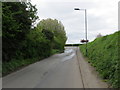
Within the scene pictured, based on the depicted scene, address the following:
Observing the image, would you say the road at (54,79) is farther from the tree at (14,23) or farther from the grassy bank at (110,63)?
the tree at (14,23)

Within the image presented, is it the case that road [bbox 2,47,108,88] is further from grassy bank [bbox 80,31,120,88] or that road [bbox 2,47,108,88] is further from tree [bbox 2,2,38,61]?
tree [bbox 2,2,38,61]

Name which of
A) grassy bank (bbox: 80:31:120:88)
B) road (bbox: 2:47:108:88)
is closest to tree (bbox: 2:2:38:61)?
road (bbox: 2:47:108:88)

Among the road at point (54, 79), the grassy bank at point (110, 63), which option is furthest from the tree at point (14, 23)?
the grassy bank at point (110, 63)

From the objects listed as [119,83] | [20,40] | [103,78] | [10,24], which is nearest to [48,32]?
[20,40]

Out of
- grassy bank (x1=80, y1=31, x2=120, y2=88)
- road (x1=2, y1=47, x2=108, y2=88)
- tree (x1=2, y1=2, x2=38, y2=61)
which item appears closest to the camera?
grassy bank (x1=80, y1=31, x2=120, y2=88)

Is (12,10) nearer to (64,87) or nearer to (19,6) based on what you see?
(19,6)

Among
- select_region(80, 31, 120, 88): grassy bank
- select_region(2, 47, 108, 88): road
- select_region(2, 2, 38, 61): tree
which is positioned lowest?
select_region(2, 47, 108, 88): road

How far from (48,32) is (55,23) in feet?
105

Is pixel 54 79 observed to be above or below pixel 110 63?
below

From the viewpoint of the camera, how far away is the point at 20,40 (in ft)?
52.7

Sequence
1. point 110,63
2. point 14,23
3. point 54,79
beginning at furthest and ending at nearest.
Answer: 1. point 14,23
2. point 54,79
3. point 110,63

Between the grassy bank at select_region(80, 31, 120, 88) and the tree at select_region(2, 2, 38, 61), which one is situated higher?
the tree at select_region(2, 2, 38, 61)

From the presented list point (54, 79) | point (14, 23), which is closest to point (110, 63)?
point (54, 79)

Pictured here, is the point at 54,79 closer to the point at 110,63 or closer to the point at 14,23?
the point at 110,63
